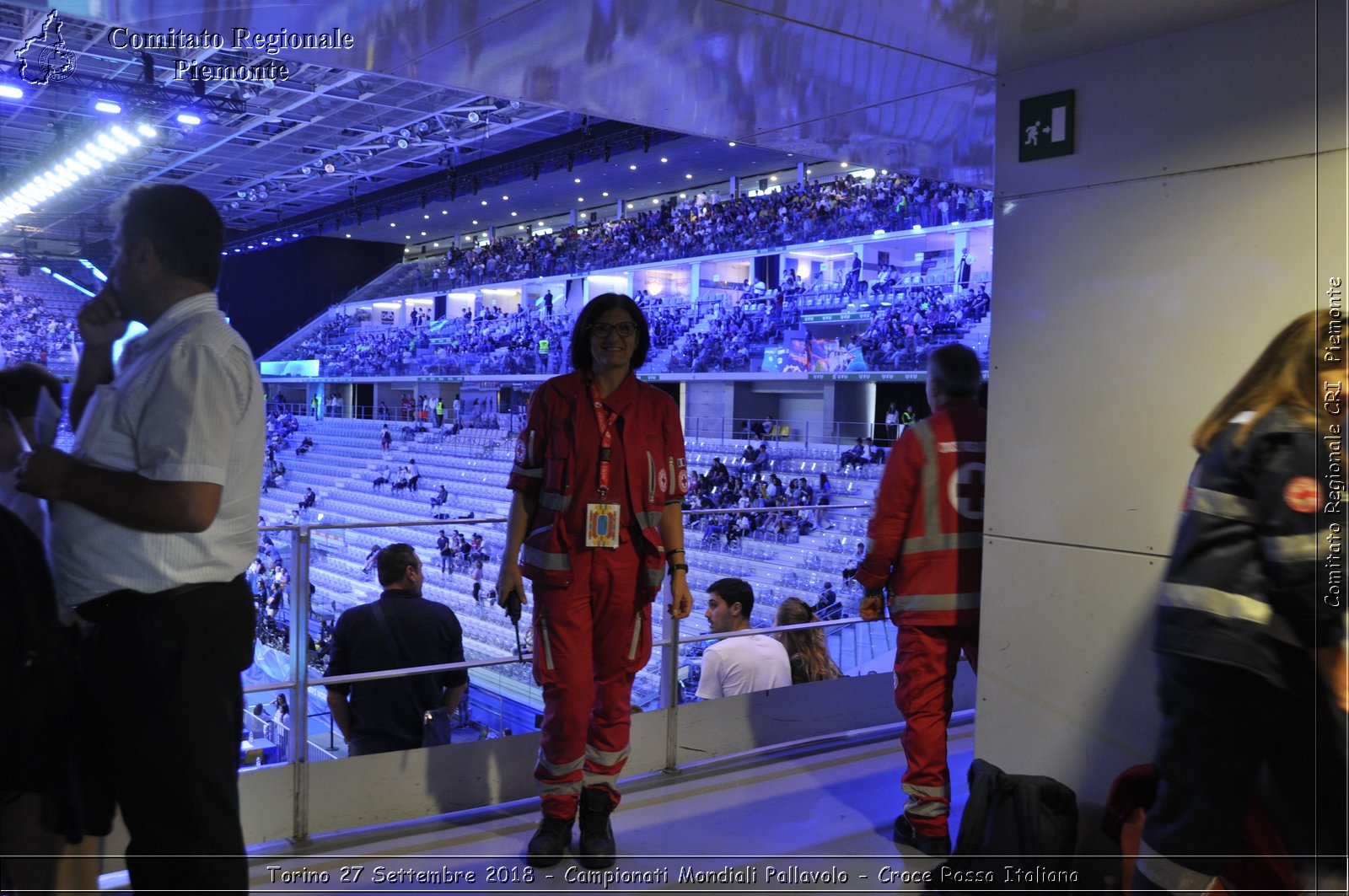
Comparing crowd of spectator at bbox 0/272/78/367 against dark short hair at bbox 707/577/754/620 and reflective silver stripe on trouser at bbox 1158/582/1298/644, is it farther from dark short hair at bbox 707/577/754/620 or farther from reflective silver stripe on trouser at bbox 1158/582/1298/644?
reflective silver stripe on trouser at bbox 1158/582/1298/644

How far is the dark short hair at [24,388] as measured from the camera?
4.69 ft

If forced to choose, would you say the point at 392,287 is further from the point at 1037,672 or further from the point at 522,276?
the point at 1037,672

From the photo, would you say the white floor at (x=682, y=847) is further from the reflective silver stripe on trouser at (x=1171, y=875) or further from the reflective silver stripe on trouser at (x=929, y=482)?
the reflective silver stripe on trouser at (x=929, y=482)

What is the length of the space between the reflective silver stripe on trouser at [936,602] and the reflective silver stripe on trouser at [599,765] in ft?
2.62

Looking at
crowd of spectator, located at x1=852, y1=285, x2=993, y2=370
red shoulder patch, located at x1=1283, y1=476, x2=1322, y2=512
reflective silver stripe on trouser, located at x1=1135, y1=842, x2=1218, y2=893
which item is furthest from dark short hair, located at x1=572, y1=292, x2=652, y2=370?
crowd of spectator, located at x1=852, y1=285, x2=993, y2=370

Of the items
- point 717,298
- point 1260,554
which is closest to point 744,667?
point 1260,554

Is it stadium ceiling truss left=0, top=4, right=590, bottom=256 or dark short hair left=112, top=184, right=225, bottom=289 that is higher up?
stadium ceiling truss left=0, top=4, right=590, bottom=256

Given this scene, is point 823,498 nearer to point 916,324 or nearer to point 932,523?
point 916,324

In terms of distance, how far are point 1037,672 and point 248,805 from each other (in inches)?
74.9

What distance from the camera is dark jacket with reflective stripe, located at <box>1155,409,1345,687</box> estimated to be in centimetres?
132

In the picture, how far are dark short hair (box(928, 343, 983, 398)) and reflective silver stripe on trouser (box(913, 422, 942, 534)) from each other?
5.4 inches

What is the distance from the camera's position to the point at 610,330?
2.20 metres

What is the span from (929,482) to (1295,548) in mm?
1014

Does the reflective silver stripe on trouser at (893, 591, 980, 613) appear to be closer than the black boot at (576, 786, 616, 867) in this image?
No
